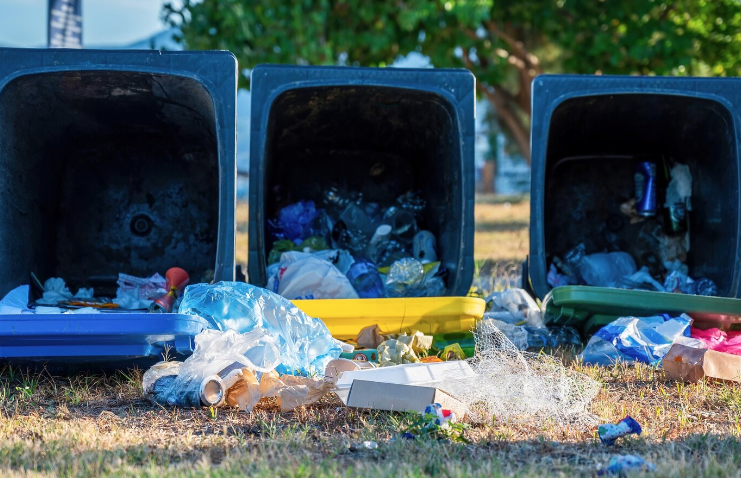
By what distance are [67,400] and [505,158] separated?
26.4m

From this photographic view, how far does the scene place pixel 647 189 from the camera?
4.46 meters

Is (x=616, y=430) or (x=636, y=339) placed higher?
(x=636, y=339)

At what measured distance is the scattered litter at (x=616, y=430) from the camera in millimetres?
2281

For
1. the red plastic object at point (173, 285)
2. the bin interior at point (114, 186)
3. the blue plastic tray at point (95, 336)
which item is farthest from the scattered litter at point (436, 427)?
the bin interior at point (114, 186)

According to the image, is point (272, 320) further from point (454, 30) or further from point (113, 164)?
point (454, 30)

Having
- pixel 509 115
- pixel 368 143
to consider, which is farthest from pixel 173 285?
pixel 509 115

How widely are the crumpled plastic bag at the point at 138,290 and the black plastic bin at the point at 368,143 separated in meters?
0.55

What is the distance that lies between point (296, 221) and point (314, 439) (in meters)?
2.21

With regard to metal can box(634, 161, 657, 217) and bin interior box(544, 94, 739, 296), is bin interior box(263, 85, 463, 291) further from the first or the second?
metal can box(634, 161, 657, 217)

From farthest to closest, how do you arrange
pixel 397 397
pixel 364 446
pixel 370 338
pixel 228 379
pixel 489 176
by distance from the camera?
pixel 489 176
pixel 370 338
pixel 228 379
pixel 397 397
pixel 364 446

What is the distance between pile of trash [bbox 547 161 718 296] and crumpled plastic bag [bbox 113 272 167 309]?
1.95 meters

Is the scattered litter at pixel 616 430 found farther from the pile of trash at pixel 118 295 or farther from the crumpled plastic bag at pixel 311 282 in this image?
the pile of trash at pixel 118 295

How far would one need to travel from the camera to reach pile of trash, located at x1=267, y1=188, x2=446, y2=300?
145 inches

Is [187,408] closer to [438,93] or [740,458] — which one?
[740,458]
